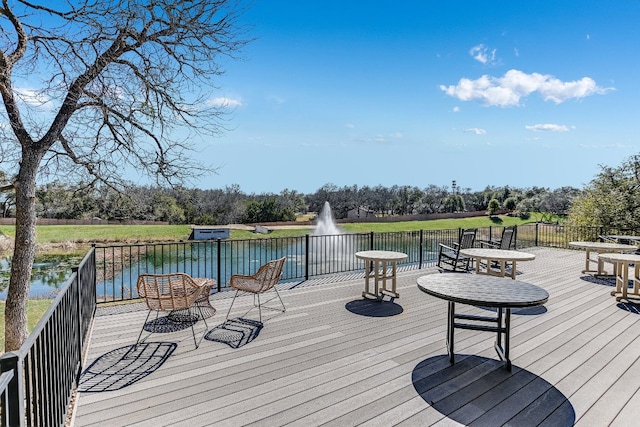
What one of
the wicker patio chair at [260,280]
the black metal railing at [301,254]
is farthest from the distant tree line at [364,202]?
the wicker patio chair at [260,280]

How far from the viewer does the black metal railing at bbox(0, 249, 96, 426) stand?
1116mm

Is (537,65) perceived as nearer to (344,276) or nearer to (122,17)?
(344,276)

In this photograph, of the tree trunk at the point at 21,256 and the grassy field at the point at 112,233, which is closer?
the tree trunk at the point at 21,256

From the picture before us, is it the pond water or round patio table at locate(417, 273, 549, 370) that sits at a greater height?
round patio table at locate(417, 273, 549, 370)

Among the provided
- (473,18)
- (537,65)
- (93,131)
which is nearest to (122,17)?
(93,131)

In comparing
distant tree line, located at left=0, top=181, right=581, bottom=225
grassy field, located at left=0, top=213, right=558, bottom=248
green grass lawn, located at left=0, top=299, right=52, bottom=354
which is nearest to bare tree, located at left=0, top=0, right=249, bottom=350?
green grass lawn, located at left=0, top=299, right=52, bottom=354

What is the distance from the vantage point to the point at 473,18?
420 inches

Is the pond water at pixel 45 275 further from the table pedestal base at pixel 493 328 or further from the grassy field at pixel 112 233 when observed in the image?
the table pedestal base at pixel 493 328

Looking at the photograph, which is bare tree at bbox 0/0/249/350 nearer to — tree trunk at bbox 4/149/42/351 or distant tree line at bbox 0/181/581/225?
tree trunk at bbox 4/149/42/351

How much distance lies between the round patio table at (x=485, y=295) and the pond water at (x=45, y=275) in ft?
32.4

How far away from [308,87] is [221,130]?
803 cm

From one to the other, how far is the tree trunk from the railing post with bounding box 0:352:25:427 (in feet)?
14.3

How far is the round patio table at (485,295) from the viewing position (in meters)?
2.59

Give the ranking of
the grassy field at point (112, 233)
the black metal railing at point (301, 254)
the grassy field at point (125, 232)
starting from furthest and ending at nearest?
the grassy field at point (125, 232), the grassy field at point (112, 233), the black metal railing at point (301, 254)
